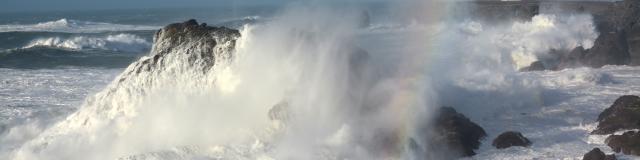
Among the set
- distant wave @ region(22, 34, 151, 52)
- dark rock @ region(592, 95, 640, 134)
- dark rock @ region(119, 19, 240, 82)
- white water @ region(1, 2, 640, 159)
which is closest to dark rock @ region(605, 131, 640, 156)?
white water @ region(1, 2, 640, 159)

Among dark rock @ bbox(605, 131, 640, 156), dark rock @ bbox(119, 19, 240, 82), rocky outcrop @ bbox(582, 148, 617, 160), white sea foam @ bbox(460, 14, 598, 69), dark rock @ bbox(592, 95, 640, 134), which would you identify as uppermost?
white sea foam @ bbox(460, 14, 598, 69)

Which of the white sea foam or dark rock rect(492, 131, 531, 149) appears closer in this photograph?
dark rock rect(492, 131, 531, 149)

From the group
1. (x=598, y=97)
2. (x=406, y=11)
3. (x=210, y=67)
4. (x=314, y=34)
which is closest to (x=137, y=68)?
(x=210, y=67)

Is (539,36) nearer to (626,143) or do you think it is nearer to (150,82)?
(626,143)

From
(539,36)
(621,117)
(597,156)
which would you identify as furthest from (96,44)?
(597,156)

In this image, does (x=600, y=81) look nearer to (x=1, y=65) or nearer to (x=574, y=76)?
(x=574, y=76)

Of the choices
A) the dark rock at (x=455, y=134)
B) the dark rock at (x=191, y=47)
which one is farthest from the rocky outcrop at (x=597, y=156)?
the dark rock at (x=191, y=47)

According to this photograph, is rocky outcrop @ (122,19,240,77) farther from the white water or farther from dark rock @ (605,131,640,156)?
dark rock @ (605,131,640,156)
